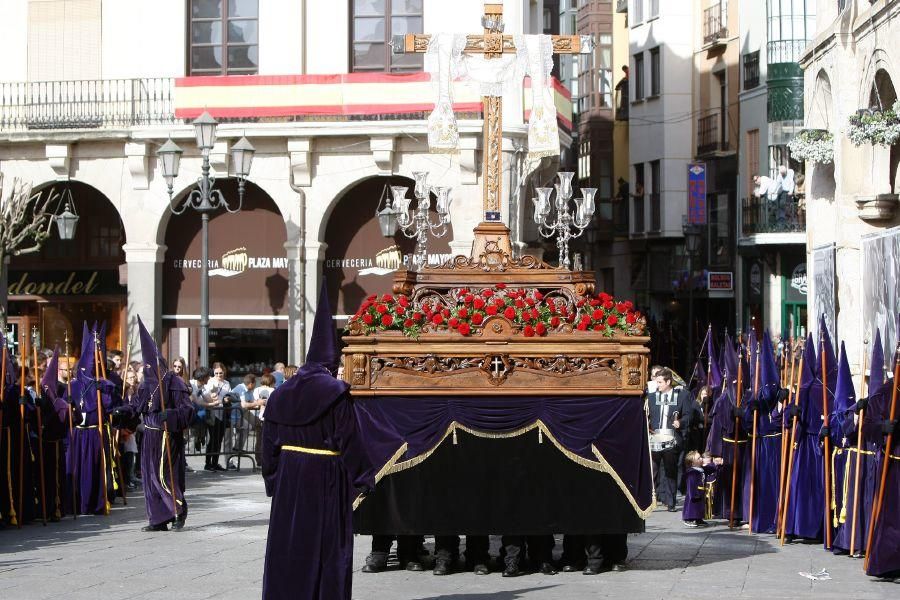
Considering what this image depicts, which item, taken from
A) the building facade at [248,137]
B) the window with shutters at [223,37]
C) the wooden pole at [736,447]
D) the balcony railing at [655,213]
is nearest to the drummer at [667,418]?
the wooden pole at [736,447]

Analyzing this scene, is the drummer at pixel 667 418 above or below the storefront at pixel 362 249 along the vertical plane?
below

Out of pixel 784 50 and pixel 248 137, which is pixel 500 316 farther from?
pixel 784 50

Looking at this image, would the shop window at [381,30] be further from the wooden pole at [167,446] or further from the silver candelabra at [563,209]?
the wooden pole at [167,446]

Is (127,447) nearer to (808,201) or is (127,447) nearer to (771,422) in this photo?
(771,422)

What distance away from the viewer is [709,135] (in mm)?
47250

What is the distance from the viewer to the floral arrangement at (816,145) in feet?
80.5

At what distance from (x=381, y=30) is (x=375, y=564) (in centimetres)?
1818

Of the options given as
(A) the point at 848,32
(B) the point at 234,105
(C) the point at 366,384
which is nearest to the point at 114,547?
(C) the point at 366,384

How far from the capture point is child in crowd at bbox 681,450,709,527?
17219 mm

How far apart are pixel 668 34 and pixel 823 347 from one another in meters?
34.3

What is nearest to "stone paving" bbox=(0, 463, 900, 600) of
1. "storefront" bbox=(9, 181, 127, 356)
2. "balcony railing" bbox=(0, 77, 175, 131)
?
"balcony railing" bbox=(0, 77, 175, 131)

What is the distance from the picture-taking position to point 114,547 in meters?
15.4

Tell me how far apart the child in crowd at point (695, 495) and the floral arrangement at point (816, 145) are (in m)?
8.28

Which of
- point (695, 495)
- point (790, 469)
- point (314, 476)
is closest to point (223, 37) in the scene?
point (695, 495)
